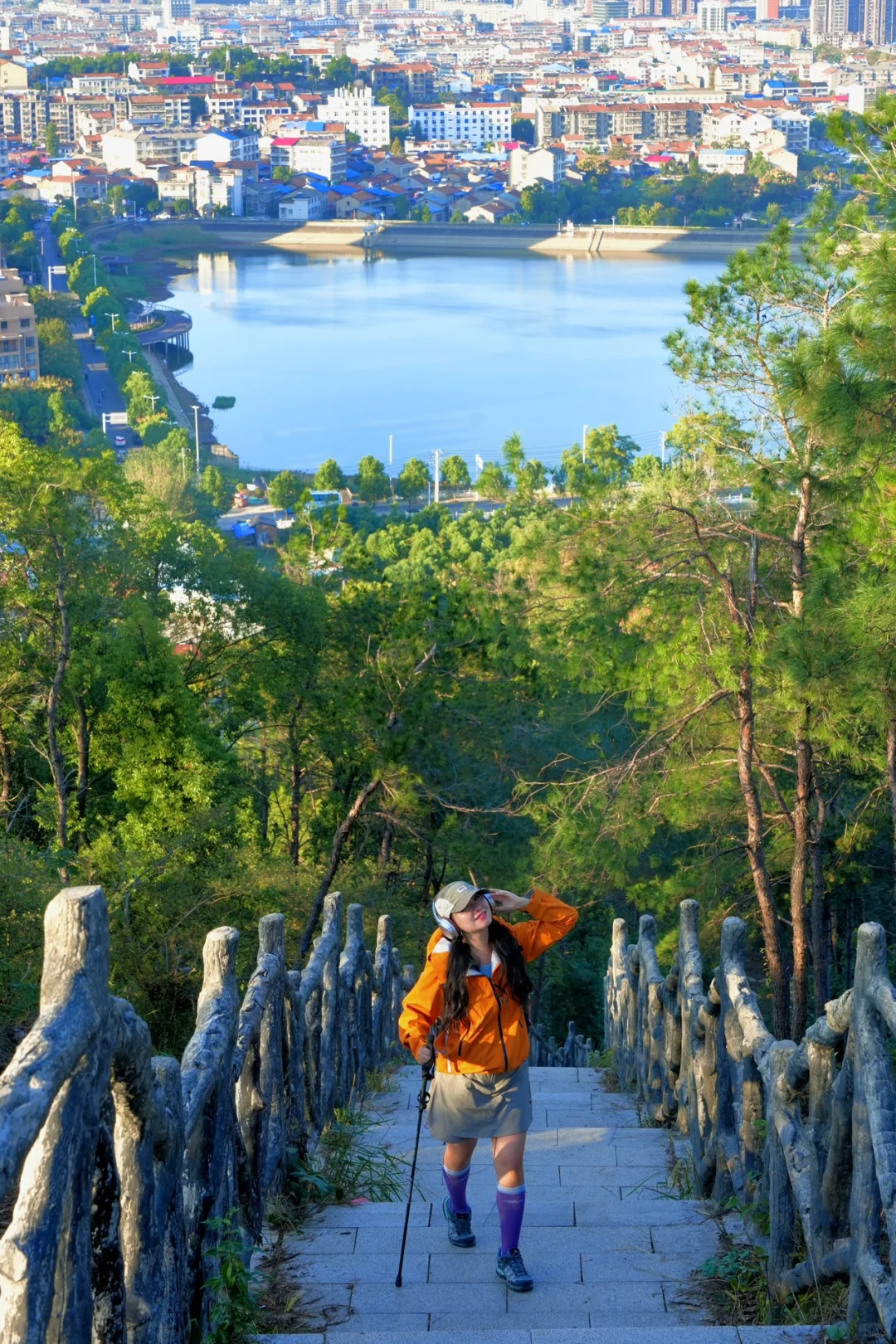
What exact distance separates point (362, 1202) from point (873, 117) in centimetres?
461

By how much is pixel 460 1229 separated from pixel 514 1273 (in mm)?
255

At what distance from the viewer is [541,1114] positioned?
4535mm

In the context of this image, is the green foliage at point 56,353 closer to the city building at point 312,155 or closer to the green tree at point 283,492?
the green tree at point 283,492

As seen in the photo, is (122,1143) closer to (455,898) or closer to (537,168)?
(455,898)

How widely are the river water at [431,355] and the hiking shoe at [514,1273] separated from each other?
32.4 metres

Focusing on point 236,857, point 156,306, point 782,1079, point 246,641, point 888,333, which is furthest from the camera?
point 156,306

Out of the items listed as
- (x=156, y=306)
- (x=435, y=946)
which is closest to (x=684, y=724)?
(x=435, y=946)

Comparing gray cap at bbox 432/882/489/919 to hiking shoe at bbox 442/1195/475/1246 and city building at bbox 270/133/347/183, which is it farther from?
city building at bbox 270/133/347/183

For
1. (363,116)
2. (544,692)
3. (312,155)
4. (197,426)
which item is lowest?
(197,426)

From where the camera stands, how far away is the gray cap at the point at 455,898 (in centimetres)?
263

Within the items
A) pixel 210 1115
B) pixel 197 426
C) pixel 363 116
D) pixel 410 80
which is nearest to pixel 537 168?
pixel 363 116

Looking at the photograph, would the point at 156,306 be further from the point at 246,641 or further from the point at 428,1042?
the point at 428,1042

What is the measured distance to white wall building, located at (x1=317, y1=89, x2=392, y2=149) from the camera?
123 metres

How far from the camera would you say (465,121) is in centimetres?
12862
